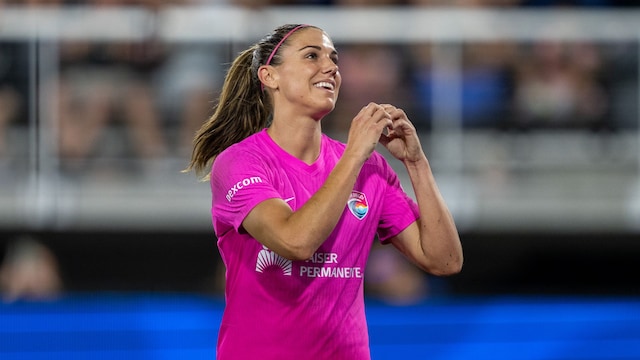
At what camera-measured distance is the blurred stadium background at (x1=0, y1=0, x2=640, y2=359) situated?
818 centimetres

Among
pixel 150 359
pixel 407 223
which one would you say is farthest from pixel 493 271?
pixel 407 223

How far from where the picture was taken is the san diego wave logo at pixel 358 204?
3.85 meters

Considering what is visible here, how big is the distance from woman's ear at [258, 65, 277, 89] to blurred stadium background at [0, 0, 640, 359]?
4146 mm

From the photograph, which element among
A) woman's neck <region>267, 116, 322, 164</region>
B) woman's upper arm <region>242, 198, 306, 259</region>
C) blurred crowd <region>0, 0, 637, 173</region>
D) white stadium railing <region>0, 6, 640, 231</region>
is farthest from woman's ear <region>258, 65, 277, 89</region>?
white stadium railing <region>0, 6, 640, 231</region>

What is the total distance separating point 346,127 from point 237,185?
186 inches

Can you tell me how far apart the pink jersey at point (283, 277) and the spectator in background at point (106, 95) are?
4469mm

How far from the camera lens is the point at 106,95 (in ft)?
26.9

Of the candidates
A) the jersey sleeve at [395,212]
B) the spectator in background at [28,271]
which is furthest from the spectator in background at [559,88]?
the jersey sleeve at [395,212]

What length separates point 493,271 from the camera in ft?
28.6

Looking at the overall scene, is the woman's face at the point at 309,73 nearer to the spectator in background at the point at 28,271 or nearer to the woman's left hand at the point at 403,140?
the woman's left hand at the point at 403,140

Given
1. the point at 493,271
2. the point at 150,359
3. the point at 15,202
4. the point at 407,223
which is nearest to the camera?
the point at 407,223

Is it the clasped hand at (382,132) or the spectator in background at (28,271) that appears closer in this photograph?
the clasped hand at (382,132)

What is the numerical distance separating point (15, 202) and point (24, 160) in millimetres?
294

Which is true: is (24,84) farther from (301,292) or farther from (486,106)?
(301,292)
